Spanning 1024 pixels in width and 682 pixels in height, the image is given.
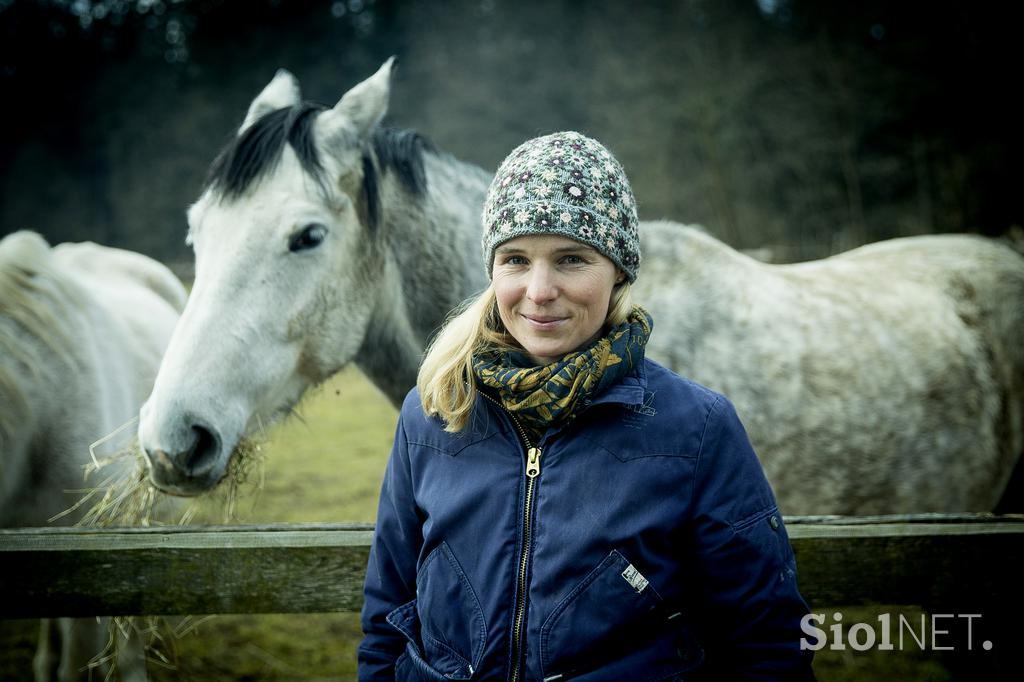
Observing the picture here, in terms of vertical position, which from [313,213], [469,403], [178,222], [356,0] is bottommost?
[469,403]

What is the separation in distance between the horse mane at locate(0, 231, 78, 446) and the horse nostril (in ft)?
3.13

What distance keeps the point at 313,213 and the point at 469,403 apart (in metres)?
1.13

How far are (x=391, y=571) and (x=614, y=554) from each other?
485 millimetres

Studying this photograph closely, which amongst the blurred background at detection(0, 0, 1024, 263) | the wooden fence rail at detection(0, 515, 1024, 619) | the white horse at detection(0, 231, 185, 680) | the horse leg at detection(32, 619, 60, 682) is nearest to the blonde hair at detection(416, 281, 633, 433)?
the wooden fence rail at detection(0, 515, 1024, 619)

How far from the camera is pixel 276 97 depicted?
103 inches

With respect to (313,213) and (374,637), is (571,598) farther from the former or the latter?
(313,213)

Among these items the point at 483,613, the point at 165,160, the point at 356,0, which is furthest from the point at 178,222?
the point at 483,613

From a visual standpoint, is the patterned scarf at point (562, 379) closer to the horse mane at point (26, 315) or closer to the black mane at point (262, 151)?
the black mane at point (262, 151)

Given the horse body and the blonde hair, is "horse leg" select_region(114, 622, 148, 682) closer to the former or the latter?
the blonde hair

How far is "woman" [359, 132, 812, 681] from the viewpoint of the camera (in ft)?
3.72

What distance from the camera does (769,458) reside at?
2.41 meters

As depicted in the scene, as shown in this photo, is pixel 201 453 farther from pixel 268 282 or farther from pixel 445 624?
pixel 445 624

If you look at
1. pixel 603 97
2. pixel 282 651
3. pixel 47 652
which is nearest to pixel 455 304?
pixel 282 651

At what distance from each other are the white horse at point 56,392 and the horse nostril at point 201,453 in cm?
87
